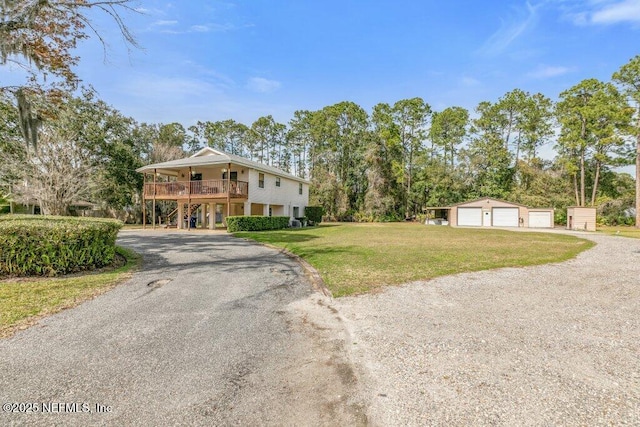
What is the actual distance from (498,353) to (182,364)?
313 cm

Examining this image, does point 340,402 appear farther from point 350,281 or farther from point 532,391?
point 350,281

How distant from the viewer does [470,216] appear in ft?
98.9

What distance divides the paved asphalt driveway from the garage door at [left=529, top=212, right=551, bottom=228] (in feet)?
100

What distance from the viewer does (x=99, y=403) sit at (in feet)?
7.48

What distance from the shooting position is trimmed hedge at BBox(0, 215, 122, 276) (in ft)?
19.4

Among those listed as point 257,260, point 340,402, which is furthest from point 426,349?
point 257,260

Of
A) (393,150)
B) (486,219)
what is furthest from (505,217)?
(393,150)

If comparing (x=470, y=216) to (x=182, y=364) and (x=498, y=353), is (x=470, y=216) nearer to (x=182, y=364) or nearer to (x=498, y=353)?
(x=498, y=353)

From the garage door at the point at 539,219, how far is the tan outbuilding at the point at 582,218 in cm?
281

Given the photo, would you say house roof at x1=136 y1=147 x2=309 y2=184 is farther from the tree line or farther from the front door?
the front door

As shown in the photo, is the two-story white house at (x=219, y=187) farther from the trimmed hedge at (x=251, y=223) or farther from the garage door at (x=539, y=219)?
the garage door at (x=539, y=219)

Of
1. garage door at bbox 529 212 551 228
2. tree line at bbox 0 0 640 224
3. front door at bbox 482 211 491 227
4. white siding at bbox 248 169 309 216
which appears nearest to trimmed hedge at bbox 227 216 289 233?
white siding at bbox 248 169 309 216

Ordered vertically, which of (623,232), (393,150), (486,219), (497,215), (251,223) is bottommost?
(623,232)

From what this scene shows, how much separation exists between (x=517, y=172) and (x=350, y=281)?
1519 inches
